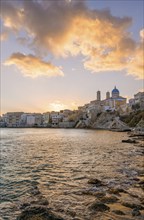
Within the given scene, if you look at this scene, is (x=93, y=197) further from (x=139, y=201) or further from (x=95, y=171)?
(x=95, y=171)

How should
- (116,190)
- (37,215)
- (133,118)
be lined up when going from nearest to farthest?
(37,215), (116,190), (133,118)

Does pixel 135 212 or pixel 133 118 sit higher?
pixel 133 118

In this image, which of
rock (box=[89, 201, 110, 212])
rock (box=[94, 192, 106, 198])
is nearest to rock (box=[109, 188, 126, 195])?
rock (box=[94, 192, 106, 198])

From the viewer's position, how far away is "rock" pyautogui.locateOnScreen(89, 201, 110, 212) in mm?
9914

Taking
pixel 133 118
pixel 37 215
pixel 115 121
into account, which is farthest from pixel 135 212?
pixel 115 121

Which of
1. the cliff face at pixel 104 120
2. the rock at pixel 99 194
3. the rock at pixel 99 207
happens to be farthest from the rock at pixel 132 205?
the cliff face at pixel 104 120

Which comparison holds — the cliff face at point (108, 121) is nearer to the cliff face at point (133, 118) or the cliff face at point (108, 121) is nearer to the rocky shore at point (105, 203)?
the cliff face at point (133, 118)

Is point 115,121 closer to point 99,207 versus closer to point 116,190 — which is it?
point 116,190

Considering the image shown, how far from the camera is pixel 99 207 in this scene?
397 inches

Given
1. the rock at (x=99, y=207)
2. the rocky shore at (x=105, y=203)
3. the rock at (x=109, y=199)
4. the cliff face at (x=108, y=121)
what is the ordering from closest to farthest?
1. the rocky shore at (x=105, y=203)
2. the rock at (x=99, y=207)
3. the rock at (x=109, y=199)
4. the cliff face at (x=108, y=121)

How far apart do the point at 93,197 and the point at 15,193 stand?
4.38 m

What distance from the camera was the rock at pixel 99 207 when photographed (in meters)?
9.91

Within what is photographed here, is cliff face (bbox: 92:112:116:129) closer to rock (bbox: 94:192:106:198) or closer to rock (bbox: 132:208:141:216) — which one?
rock (bbox: 94:192:106:198)

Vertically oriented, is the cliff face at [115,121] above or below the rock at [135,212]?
above
